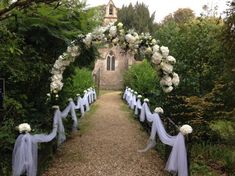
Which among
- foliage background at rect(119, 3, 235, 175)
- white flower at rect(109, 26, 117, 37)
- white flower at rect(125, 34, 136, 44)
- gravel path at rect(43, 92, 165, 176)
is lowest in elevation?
gravel path at rect(43, 92, 165, 176)

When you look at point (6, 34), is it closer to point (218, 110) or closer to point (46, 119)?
point (46, 119)

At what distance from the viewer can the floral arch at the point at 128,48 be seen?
32.5 feet

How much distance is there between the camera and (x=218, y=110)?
12.6 metres

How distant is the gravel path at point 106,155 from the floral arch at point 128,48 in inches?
70.9

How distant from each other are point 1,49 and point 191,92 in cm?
678

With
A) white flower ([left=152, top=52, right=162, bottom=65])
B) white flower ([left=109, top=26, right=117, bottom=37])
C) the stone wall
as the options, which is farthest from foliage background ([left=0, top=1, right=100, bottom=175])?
the stone wall

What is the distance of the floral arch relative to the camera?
9.90m

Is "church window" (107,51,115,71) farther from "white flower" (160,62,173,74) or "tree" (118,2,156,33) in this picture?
"white flower" (160,62,173,74)

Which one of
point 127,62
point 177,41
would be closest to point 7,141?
point 177,41

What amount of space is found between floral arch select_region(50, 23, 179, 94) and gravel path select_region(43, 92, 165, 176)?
5.90ft

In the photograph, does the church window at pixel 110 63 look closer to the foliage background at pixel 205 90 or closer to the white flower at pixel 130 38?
the foliage background at pixel 205 90

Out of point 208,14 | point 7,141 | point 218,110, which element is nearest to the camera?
point 7,141

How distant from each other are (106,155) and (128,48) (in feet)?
9.15

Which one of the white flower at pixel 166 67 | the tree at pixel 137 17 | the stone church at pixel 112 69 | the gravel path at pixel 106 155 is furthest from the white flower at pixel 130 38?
the tree at pixel 137 17
